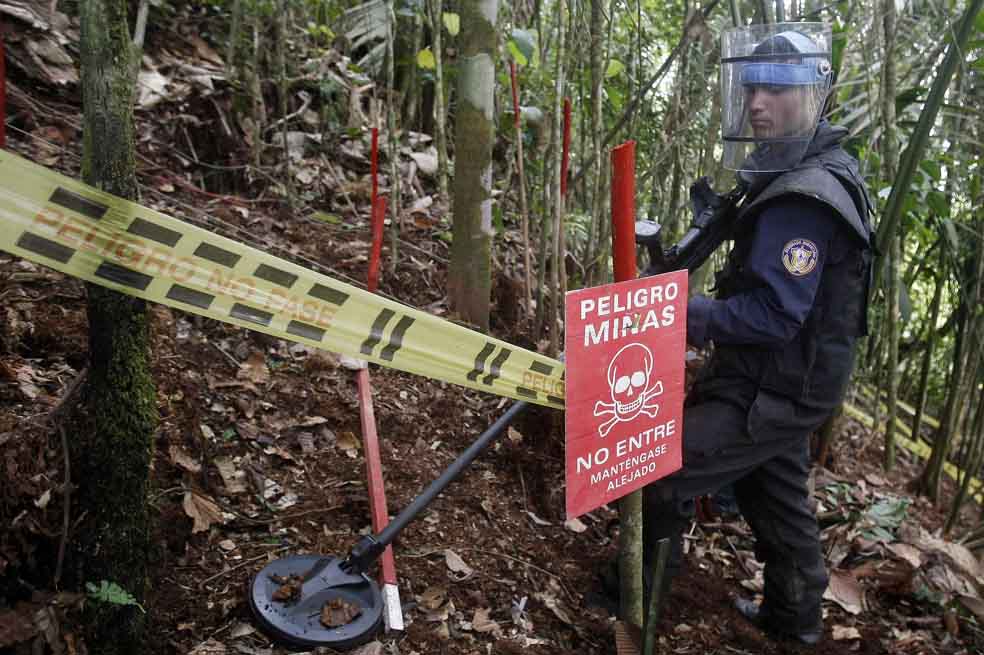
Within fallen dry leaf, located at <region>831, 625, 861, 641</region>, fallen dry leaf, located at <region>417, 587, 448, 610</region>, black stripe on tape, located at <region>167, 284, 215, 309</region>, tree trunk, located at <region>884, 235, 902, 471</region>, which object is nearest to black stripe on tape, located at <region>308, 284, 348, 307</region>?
black stripe on tape, located at <region>167, 284, 215, 309</region>

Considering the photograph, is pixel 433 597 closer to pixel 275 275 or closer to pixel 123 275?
pixel 275 275

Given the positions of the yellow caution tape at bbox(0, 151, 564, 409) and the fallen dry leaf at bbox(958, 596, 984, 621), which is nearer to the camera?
the yellow caution tape at bbox(0, 151, 564, 409)

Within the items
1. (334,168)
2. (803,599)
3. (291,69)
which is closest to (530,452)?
(803,599)

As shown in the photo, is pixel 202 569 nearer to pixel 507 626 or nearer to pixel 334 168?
pixel 507 626

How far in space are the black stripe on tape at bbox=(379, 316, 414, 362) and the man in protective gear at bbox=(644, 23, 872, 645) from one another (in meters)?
1.20

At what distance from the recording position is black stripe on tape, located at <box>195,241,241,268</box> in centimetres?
172

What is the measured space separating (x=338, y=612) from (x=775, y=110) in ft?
7.57

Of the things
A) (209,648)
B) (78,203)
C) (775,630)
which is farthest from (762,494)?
(78,203)

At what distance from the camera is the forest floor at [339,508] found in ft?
7.75

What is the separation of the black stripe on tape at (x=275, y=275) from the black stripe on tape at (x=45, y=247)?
0.40 m

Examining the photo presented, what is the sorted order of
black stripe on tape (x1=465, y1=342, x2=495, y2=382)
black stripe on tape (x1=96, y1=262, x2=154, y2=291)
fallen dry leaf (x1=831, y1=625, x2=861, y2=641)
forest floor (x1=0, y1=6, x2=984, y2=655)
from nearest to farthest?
black stripe on tape (x1=96, y1=262, x2=154, y2=291) < black stripe on tape (x1=465, y1=342, x2=495, y2=382) < forest floor (x1=0, y1=6, x2=984, y2=655) < fallen dry leaf (x1=831, y1=625, x2=861, y2=641)

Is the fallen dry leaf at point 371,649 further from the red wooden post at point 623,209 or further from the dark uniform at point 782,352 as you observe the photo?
the red wooden post at point 623,209

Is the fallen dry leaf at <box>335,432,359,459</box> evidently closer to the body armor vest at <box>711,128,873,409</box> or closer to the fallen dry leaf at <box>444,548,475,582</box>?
the fallen dry leaf at <box>444,548,475,582</box>

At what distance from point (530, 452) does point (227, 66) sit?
370 centimetres
